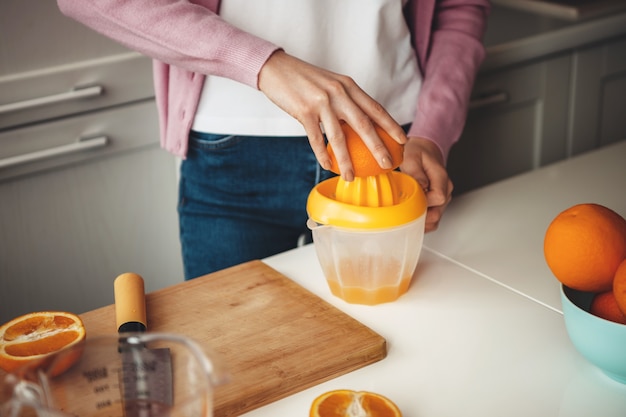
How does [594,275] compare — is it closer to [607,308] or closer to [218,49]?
[607,308]

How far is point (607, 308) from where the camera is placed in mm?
801

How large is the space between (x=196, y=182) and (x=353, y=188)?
16.0 inches

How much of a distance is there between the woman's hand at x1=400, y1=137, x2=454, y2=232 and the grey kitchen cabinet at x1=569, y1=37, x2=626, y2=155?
40.1 inches

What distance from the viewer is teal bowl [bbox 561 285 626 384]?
77 cm

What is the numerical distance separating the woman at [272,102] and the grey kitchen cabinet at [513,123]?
0.51 metres

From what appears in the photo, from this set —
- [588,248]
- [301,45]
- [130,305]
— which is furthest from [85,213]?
[588,248]

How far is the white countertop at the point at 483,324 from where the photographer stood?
797mm

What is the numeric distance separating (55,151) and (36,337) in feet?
2.64

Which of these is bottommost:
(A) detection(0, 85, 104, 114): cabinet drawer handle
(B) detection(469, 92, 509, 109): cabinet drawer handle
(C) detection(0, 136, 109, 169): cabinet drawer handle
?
(B) detection(469, 92, 509, 109): cabinet drawer handle

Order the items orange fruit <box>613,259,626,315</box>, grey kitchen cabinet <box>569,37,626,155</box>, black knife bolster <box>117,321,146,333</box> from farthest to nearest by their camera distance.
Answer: grey kitchen cabinet <box>569,37,626,155</box>, black knife bolster <box>117,321,146,333</box>, orange fruit <box>613,259,626,315</box>

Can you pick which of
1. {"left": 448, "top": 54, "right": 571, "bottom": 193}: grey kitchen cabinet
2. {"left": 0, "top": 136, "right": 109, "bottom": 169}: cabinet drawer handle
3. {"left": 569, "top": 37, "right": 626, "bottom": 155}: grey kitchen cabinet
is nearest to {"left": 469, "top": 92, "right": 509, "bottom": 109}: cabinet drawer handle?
{"left": 448, "top": 54, "right": 571, "bottom": 193}: grey kitchen cabinet

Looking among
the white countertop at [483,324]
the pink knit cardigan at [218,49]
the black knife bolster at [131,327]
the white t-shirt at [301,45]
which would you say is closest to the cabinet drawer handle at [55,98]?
the pink knit cardigan at [218,49]

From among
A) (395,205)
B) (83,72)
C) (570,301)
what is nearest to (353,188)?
(395,205)

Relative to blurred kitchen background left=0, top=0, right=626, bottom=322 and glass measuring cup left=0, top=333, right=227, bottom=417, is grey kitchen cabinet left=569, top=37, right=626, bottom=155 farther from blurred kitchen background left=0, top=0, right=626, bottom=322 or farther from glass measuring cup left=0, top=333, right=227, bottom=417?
glass measuring cup left=0, top=333, right=227, bottom=417
